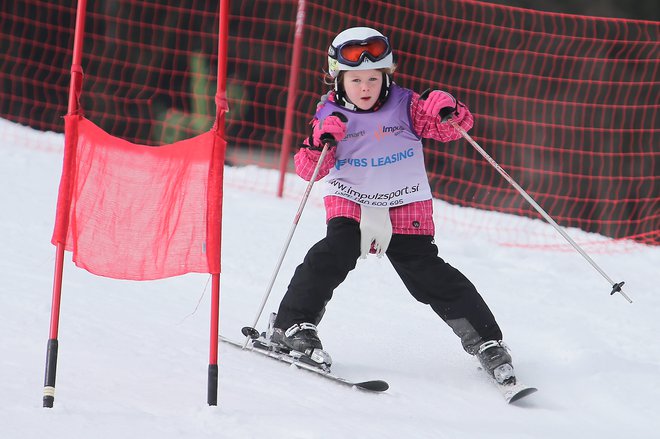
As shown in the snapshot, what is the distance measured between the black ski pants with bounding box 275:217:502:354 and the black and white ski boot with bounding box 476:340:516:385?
34mm

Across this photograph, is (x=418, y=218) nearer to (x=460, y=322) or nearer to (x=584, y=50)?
(x=460, y=322)

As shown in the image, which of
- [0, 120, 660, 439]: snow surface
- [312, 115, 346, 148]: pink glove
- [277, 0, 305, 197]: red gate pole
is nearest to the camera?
[0, 120, 660, 439]: snow surface

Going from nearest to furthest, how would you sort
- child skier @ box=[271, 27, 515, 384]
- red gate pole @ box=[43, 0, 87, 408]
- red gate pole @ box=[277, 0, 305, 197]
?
red gate pole @ box=[43, 0, 87, 408] → child skier @ box=[271, 27, 515, 384] → red gate pole @ box=[277, 0, 305, 197]

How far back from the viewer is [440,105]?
3.47 m

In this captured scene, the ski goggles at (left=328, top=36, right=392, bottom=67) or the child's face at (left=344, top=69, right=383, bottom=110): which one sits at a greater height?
the ski goggles at (left=328, top=36, right=392, bottom=67)

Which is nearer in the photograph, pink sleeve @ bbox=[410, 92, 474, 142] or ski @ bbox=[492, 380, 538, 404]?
ski @ bbox=[492, 380, 538, 404]

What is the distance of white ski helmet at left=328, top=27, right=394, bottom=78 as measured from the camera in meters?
3.50

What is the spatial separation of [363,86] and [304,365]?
3.47 ft

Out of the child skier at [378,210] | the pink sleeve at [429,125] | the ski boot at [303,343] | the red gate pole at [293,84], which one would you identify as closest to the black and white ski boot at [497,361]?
the child skier at [378,210]

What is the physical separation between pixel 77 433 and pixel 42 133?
Answer: 603 cm

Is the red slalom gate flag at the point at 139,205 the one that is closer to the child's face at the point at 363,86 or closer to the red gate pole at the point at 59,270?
the red gate pole at the point at 59,270

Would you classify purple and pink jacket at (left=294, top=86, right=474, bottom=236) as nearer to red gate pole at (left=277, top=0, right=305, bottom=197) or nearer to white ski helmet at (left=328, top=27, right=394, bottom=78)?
white ski helmet at (left=328, top=27, right=394, bottom=78)

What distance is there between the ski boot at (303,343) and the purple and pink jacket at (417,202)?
17.6 inches

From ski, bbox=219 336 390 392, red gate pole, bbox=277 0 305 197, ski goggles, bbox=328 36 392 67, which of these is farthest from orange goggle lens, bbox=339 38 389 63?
red gate pole, bbox=277 0 305 197
